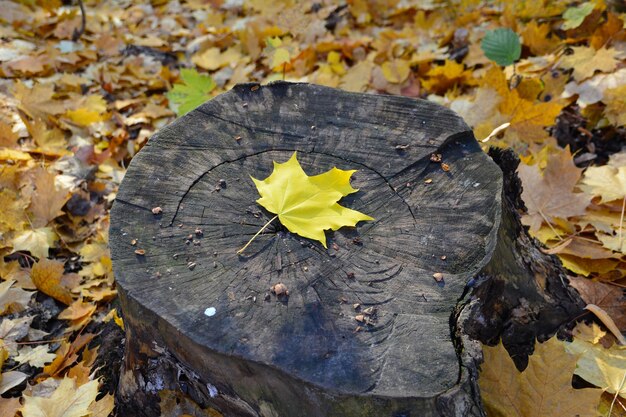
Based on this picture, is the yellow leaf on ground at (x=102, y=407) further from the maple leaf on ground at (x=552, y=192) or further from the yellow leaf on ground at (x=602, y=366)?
the maple leaf on ground at (x=552, y=192)

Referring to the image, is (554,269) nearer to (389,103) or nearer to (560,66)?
(389,103)

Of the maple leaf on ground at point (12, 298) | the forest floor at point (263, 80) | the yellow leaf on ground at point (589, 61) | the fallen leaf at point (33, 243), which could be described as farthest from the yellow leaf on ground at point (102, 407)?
the yellow leaf on ground at point (589, 61)

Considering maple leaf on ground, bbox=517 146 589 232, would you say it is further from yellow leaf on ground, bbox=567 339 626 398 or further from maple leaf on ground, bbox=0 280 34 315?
maple leaf on ground, bbox=0 280 34 315

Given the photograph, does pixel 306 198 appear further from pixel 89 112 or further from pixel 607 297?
pixel 89 112

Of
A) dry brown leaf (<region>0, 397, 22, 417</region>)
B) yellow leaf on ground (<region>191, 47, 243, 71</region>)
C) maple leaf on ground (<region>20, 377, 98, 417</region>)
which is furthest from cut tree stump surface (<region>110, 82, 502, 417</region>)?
yellow leaf on ground (<region>191, 47, 243, 71</region>)

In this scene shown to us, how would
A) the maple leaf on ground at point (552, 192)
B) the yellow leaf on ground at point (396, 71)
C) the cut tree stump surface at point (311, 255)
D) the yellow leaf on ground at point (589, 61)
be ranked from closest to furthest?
the cut tree stump surface at point (311, 255), the maple leaf on ground at point (552, 192), the yellow leaf on ground at point (589, 61), the yellow leaf on ground at point (396, 71)

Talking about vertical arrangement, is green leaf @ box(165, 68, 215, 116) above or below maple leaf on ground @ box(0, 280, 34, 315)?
above

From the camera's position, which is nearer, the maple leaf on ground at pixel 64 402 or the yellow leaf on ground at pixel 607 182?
the maple leaf on ground at pixel 64 402
